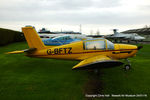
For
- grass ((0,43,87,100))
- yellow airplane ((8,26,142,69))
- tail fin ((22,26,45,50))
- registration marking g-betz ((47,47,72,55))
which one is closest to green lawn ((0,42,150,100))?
grass ((0,43,87,100))

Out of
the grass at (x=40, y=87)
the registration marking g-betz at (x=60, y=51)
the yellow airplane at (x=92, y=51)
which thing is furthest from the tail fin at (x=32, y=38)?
the grass at (x=40, y=87)

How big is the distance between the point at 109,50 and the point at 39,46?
450cm

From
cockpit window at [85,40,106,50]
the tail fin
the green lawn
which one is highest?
the tail fin

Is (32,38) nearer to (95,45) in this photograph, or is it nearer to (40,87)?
(40,87)

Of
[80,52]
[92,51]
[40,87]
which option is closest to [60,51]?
[80,52]

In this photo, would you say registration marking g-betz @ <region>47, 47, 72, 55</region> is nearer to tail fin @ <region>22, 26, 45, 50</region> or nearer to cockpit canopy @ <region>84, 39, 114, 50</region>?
tail fin @ <region>22, 26, 45, 50</region>

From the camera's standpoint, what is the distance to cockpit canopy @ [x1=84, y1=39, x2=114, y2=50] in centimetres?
570

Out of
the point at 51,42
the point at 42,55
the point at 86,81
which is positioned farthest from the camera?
the point at 51,42

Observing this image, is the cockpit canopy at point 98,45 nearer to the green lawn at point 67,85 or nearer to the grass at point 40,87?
the green lawn at point 67,85

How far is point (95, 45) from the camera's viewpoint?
18.9ft

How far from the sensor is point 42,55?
6.39m

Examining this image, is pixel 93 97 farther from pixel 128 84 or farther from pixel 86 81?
pixel 128 84

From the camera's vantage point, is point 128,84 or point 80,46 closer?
point 128,84

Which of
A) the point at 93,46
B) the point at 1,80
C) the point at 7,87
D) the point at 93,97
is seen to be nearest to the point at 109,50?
the point at 93,46
